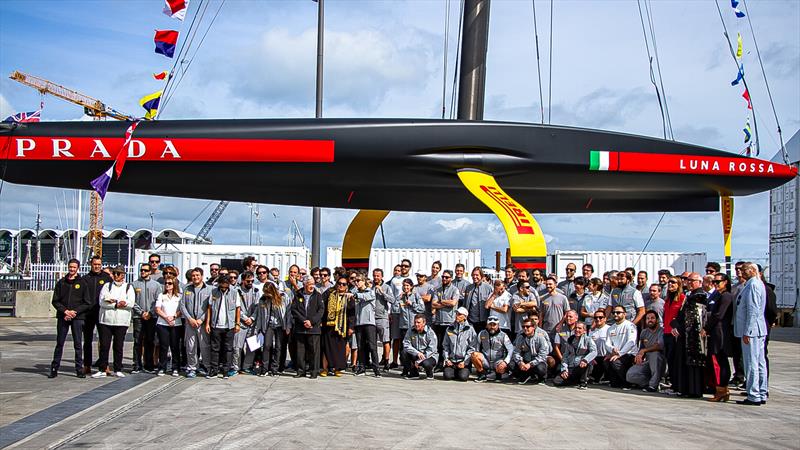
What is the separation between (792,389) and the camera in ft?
30.2

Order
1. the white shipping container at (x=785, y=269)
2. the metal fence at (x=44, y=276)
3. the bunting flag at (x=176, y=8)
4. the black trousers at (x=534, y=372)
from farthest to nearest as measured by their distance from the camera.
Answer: the metal fence at (x=44, y=276), the white shipping container at (x=785, y=269), the bunting flag at (x=176, y=8), the black trousers at (x=534, y=372)

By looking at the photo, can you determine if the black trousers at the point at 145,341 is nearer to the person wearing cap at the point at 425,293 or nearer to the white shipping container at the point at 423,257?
the person wearing cap at the point at 425,293

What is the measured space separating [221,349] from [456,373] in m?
3.13

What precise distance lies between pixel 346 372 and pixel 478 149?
4123 mm

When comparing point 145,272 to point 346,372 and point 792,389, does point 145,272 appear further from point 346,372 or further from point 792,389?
point 792,389

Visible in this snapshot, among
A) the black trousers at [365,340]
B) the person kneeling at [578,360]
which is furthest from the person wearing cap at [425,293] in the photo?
the person kneeling at [578,360]

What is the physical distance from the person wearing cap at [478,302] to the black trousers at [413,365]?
1.08 meters

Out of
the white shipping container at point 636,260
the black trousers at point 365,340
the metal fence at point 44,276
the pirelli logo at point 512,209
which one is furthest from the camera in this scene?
the white shipping container at point 636,260

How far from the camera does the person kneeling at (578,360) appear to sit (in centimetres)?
940

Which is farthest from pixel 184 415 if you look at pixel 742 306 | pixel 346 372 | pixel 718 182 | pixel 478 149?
pixel 718 182

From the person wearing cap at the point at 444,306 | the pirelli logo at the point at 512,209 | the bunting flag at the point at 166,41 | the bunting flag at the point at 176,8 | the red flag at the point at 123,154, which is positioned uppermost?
the bunting flag at the point at 176,8

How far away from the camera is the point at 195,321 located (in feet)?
32.0

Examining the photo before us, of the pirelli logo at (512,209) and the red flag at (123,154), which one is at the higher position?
the red flag at (123,154)

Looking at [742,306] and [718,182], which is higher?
[718,182]
